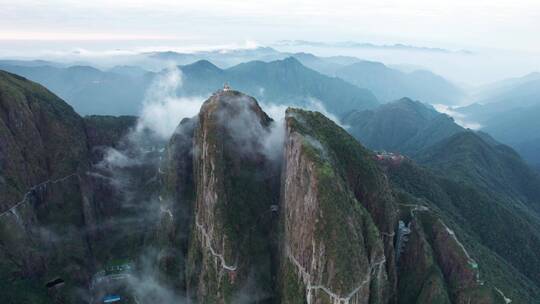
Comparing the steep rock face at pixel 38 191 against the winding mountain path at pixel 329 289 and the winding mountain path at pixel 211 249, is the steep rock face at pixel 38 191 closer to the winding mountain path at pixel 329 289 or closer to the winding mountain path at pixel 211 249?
the winding mountain path at pixel 211 249

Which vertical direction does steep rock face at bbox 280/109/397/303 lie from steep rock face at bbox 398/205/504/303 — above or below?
above

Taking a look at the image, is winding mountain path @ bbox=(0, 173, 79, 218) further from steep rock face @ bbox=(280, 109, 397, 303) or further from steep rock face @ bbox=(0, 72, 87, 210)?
steep rock face @ bbox=(280, 109, 397, 303)

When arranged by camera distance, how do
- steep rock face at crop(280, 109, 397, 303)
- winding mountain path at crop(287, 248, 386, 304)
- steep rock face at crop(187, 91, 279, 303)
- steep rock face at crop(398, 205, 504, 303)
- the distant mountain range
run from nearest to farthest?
1. winding mountain path at crop(287, 248, 386, 304)
2. steep rock face at crop(280, 109, 397, 303)
3. the distant mountain range
4. steep rock face at crop(398, 205, 504, 303)
5. steep rock face at crop(187, 91, 279, 303)

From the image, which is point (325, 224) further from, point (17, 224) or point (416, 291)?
point (17, 224)

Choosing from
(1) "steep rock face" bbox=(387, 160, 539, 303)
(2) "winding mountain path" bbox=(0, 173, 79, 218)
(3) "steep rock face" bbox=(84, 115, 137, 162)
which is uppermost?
(3) "steep rock face" bbox=(84, 115, 137, 162)

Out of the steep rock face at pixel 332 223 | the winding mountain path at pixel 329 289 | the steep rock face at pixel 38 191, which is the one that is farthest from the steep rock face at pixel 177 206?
the winding mountain path at pixel 329 289

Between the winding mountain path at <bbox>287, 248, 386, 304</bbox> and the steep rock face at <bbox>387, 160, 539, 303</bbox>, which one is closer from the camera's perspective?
the winding mountain path at <bbox>287, 248, 386, 304</bbox>

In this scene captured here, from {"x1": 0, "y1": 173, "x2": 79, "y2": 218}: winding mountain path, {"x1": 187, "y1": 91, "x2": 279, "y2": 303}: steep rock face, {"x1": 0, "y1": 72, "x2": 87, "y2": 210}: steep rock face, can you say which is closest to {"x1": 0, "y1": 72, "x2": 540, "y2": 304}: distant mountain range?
{"x1": 187, "y1": 91, "x2": 279, "y2": 303}: steep rock face
